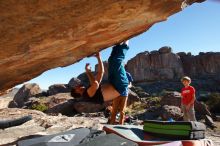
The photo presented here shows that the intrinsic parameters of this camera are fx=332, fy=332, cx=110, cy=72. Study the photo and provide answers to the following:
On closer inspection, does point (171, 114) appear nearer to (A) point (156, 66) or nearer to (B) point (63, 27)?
(B) point (63, 27)

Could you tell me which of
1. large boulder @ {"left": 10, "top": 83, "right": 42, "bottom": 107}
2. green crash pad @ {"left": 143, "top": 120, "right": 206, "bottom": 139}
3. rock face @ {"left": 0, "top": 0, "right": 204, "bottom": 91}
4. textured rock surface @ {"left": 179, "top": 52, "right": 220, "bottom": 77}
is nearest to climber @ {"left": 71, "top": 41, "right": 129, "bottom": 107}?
rock face @ {"left": 0, "top": 0, "right": 204, "bottom": 91}

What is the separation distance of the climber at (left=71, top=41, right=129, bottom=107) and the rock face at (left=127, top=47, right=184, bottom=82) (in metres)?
61.8

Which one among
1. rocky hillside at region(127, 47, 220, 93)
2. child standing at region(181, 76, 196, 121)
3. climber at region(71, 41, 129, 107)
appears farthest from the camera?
rocky hillside at region(127, 47, 220, 93)

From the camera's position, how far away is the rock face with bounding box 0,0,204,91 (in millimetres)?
4520

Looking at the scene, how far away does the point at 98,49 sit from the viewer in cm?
698

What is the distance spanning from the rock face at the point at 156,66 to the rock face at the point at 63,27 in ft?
206

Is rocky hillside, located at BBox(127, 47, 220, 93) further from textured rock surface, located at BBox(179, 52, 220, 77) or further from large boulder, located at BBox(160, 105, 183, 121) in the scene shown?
large boulder, located at BBox(160, 105, 183, 121)

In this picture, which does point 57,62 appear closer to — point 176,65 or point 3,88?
point 3,88

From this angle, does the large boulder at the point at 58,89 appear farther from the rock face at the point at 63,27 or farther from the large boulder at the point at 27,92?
the rock face at the point at 63,27

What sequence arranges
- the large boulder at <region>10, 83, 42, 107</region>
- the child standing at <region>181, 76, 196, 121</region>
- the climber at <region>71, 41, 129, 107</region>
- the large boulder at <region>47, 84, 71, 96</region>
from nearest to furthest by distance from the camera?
the climber at <region>71, 41, 129, 107</region>, the child standing at <region>181, 76, 196, 121</region>, the large boulder at <region>10, 83, 42, 107</region>, the large boulder at <region>47, 84, 71, 96</region>

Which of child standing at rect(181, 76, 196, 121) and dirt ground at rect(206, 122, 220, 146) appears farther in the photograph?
child standing at rect(181, 76, 196, 121)

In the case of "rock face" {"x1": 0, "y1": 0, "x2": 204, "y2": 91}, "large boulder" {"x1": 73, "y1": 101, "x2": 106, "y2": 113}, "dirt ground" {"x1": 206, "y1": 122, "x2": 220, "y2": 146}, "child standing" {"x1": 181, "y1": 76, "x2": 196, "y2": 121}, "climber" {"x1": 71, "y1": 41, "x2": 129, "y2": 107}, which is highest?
"rock face" {"x1": 0, "y1": 0, "x2": 204, "y2": 91}

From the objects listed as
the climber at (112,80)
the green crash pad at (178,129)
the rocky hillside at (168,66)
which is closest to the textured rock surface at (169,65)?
the rocky hillside at (168,66)

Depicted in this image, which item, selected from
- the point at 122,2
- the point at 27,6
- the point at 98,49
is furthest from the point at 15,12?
the point at 98,49
